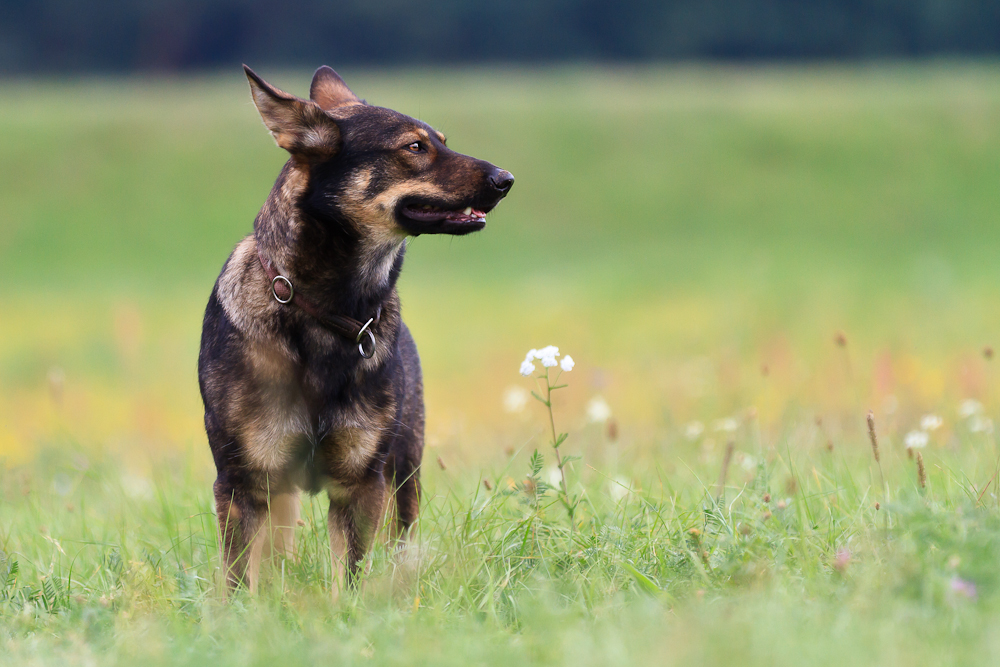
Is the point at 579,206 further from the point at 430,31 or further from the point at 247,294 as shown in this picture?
the point at 430,31

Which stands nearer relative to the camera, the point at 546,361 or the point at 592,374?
the point at 546,361

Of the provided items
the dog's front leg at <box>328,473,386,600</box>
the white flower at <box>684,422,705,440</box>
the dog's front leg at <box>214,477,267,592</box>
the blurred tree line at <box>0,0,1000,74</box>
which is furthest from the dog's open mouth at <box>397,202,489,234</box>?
the blurred tree line at <box>0,0,1000,74</box>

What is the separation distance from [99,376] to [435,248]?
9285mm

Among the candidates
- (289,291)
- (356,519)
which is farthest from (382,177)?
(356,519)

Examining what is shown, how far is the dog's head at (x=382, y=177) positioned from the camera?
11.4 ft

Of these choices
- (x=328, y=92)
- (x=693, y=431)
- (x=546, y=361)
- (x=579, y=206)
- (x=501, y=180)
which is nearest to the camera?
(x=546, y=361)

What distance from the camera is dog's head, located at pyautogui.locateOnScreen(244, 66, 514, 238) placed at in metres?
3.46

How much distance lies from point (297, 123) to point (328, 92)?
58 cm

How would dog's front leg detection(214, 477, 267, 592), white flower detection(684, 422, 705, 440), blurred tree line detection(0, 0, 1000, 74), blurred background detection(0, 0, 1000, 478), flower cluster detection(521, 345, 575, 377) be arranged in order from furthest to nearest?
blurred tree line detection(0, 0, 1000, 74) < blurred background detection(0, 0, 1000, 478) < white flower detection(684, 422, 705, 440) < dog's front leg detection(214, 477, 267, 592) < flower cluster detection(521, 345, 575, 377)

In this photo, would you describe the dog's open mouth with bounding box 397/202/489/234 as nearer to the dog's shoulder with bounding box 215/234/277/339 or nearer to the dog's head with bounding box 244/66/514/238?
the dog's head with bounding box 244/66/514/238

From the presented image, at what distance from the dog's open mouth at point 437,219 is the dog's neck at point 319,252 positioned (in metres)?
0.11

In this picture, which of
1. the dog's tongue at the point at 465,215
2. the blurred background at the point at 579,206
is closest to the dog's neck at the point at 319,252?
the dog's tongue at the point at 465,215

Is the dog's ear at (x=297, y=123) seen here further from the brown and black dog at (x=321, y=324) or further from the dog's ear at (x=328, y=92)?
the dog's ear at (x=328, y=92)

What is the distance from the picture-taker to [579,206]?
2086cm
